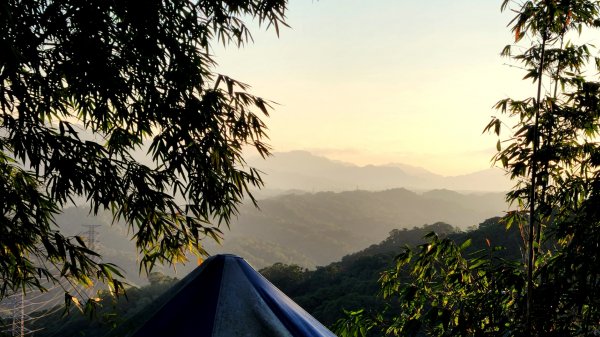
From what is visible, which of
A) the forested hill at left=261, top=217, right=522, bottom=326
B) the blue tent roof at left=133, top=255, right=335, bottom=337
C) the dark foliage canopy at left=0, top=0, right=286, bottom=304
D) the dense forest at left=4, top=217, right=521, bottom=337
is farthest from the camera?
the dense forest at left=4, top=217, right=521, bottom=337

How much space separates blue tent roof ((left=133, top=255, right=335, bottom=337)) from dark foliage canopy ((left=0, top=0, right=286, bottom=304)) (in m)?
2.48

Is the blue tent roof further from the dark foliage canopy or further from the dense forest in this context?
the dense forest

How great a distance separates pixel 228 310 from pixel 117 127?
143 inches

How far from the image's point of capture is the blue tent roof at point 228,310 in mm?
2279

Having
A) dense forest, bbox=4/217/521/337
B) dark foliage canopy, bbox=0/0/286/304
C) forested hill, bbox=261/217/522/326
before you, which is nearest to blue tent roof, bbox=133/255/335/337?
dark foliage canopy, bbox=0/0/286/304

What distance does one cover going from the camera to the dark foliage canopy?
459 cm

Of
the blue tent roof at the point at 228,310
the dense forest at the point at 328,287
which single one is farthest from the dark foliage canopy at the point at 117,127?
the dense forest at the point at 328,287

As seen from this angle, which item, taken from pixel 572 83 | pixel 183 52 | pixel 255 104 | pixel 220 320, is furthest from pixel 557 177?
pixel 183 52

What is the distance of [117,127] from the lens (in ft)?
17.5

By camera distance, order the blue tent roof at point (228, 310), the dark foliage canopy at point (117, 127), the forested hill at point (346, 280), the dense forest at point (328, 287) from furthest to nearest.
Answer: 1. the dense forest at point (328, 287)
2. the forested hill at point (346, 280)
3. the dark foliage canopy at point (117, 127)
4. the blue tent roof at point (228, 310)

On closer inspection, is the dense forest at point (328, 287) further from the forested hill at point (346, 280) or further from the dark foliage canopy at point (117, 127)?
the dark foliage canopy at point (117, 127)

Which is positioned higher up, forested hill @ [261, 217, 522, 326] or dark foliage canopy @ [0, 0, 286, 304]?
dark foliage canopy @ [0, 0, 286, 304]

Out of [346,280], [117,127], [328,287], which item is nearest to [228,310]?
[117,127]

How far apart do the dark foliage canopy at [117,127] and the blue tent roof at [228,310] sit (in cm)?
248
